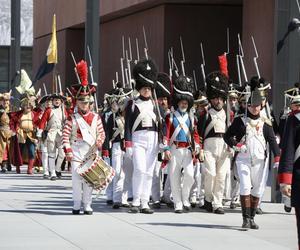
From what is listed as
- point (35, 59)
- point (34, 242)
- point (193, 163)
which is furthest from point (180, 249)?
point (35, 59)

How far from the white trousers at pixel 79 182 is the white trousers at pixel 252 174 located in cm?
247

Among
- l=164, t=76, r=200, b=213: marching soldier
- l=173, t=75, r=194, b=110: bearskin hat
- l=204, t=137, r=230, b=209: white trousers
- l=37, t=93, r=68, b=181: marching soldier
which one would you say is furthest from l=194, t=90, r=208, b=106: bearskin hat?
l=37, t=93, r=68, b=181: marching soldier

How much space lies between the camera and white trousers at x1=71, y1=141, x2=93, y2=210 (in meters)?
16.5

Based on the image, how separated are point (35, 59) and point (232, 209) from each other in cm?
4524

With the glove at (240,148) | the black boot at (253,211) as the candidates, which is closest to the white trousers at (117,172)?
the glove at (240,148)

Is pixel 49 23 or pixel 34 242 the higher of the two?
pixel 49 23

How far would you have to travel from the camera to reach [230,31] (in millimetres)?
38031

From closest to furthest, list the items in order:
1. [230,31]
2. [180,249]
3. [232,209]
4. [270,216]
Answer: [180,249] → [270,216] → [232,209] → [230,31]

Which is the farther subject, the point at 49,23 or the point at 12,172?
the point at 49,23

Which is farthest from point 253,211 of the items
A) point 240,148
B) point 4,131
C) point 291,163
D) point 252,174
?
point 4,131

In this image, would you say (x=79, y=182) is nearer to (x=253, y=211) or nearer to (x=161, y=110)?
(x=161, y=110)

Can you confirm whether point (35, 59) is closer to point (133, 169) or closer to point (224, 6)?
point (224, 6)

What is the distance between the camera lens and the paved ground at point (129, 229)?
42.5 feet

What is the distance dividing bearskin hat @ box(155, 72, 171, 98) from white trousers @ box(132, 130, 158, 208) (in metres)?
1.69
